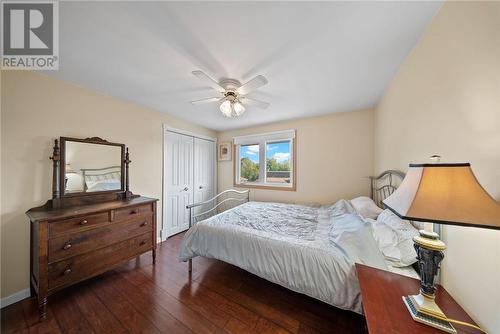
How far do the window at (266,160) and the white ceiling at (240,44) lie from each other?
4.77 feet

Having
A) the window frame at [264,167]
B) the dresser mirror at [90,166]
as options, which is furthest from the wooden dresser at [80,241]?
the window frame at [264,167]

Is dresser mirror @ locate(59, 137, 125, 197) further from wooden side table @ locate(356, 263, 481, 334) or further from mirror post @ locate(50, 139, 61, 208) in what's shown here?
wooden side table @ locate(356, 263, 481, 334)

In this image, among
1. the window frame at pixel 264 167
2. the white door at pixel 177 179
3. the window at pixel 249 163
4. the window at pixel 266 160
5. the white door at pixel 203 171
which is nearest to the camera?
the white door at pixel 177 179

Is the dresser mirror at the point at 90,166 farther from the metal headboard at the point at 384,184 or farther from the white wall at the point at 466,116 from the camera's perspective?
the metal headboard at the point at 384,184

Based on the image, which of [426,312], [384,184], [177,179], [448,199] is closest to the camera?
[448,199]

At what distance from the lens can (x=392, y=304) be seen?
2.82ft

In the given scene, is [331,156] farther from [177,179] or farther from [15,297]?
[15,297]

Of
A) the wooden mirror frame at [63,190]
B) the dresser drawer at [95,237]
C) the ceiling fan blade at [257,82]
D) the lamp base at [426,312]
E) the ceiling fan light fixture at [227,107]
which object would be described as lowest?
the dresser drawer at [95,237]

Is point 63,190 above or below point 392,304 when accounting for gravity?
above

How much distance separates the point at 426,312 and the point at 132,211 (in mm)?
2711

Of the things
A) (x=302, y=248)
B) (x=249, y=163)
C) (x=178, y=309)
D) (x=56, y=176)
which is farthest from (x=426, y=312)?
(x=249, y=163)

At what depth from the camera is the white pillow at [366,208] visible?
1997mm

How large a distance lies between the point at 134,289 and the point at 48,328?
60cm

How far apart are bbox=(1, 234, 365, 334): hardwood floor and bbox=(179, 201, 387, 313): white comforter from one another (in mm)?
314
